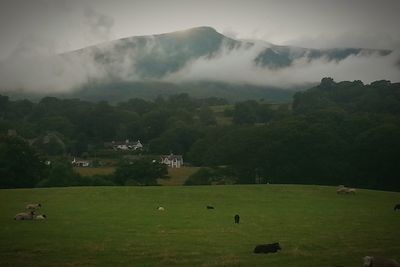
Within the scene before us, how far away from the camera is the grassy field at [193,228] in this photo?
67.2ft

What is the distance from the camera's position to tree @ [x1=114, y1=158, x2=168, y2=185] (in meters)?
84.8

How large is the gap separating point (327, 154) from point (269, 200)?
49.1 meters

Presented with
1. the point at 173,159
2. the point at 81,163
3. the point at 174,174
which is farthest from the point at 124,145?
the point at 174,174

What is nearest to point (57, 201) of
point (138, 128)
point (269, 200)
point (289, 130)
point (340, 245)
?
point (269, 200)

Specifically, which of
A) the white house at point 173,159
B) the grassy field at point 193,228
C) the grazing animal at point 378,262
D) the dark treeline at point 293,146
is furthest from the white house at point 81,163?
the grazing animal at point 378,262

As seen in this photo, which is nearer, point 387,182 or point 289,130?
point 387,182

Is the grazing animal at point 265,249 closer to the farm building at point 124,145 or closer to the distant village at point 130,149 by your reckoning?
the distant village at point 130,149

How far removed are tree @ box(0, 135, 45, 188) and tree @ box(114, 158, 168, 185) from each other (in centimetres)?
1359

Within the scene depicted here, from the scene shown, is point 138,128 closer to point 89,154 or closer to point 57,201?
point 89,154

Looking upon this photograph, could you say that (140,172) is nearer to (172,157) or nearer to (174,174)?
(174,174)

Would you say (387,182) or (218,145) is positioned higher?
(218,145)

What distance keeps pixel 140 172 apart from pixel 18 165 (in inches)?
820

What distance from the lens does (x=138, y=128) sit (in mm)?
163125

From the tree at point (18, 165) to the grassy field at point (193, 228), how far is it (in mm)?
26123
